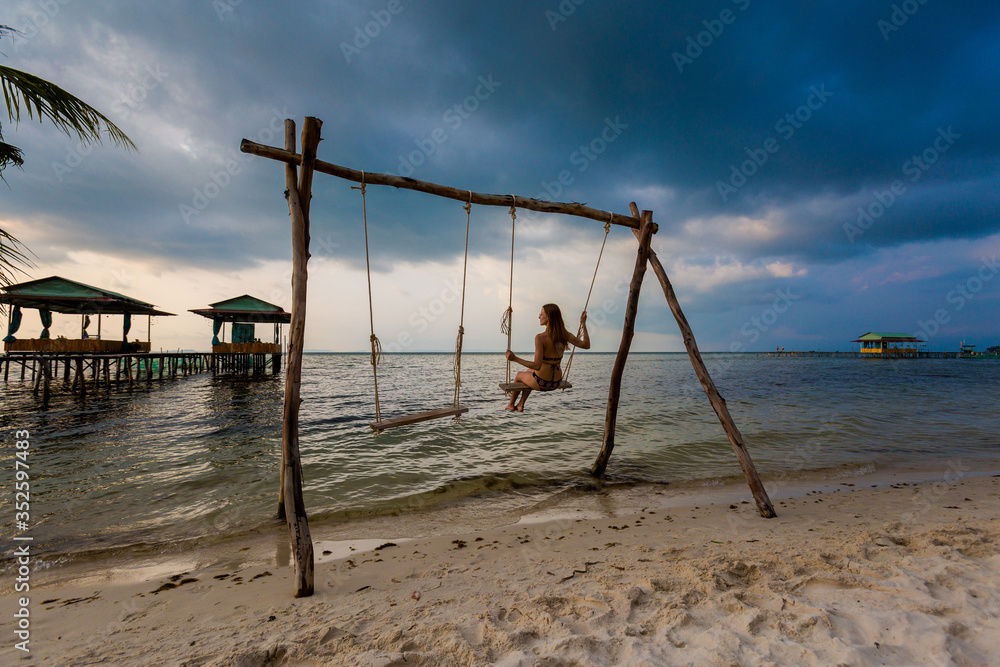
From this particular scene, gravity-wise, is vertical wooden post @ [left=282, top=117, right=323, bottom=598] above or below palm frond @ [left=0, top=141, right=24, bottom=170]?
below

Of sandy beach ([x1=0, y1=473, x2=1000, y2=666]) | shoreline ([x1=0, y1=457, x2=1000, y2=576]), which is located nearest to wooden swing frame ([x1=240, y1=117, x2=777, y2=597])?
sandy beach ([x1=0, y1=473, x2=1000, y2=666])

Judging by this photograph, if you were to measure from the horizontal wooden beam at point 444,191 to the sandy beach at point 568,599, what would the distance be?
12.6ft

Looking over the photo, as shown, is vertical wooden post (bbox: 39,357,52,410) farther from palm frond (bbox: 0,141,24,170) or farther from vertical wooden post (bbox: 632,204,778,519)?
vertical wooden post (bbox: 632,204,778,519)

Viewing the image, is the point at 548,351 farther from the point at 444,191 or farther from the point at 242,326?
the point at 242,326

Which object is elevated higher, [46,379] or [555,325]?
[555,325]

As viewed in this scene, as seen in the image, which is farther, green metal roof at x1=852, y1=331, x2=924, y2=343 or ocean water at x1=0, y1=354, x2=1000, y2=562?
green metal roof at x1=852, y1=331, x2=924, y2=343

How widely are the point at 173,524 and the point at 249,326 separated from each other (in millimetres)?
32868

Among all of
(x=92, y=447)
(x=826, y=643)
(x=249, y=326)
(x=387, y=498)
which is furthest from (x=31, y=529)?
(x=249, y=326)

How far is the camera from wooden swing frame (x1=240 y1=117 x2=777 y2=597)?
336 centimetres

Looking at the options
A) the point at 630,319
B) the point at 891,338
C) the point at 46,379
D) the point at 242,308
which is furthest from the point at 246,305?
the point at 891,338

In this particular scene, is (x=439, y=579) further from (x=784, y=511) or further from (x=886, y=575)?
(x=784, y=511)

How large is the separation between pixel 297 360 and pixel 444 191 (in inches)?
100

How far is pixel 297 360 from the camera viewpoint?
3619mm

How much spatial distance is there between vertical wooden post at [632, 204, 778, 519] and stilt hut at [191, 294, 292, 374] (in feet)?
83.8
